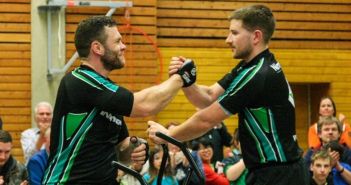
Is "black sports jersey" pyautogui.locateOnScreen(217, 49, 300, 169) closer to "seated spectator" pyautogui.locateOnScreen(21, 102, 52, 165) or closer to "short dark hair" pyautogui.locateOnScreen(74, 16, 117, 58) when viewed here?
"short dark hair" pyautogui.locateOnScreen(74, 16, 117, 58)

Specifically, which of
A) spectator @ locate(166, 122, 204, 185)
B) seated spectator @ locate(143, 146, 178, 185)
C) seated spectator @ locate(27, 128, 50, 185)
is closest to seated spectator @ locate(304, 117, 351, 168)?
spectator @ locate(166, 122, 204, 185)

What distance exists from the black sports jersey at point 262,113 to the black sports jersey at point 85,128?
84 centimetres

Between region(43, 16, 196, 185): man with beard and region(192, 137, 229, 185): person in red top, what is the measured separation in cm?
418

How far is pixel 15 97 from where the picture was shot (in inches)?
535

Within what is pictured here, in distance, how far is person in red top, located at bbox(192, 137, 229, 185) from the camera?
9969 mm

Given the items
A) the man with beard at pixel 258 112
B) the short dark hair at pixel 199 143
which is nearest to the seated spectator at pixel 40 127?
the short dark hair at pixel 199 143

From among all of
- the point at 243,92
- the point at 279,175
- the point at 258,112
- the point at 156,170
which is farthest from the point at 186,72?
the point at 156,170

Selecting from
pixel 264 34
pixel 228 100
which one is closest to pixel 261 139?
pixel 228 100

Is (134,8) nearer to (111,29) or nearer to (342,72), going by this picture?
(342,72)

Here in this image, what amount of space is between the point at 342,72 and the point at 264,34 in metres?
9.71

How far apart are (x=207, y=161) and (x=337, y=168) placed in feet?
5.61

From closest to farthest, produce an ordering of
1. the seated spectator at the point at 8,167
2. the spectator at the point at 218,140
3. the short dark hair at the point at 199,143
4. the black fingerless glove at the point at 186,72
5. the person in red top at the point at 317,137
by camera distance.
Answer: the black fingerless glove at the point at 186,72 < the seated spectator at the point at 8,167 < the short dark hair at the point at 199,143 < the person in red top at the point at 317,137 < the spectator at the point at 218,140

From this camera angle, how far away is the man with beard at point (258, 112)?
19.3 ft

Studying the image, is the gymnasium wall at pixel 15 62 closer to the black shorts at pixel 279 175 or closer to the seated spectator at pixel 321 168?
the seated spectator at pixel 321 168
